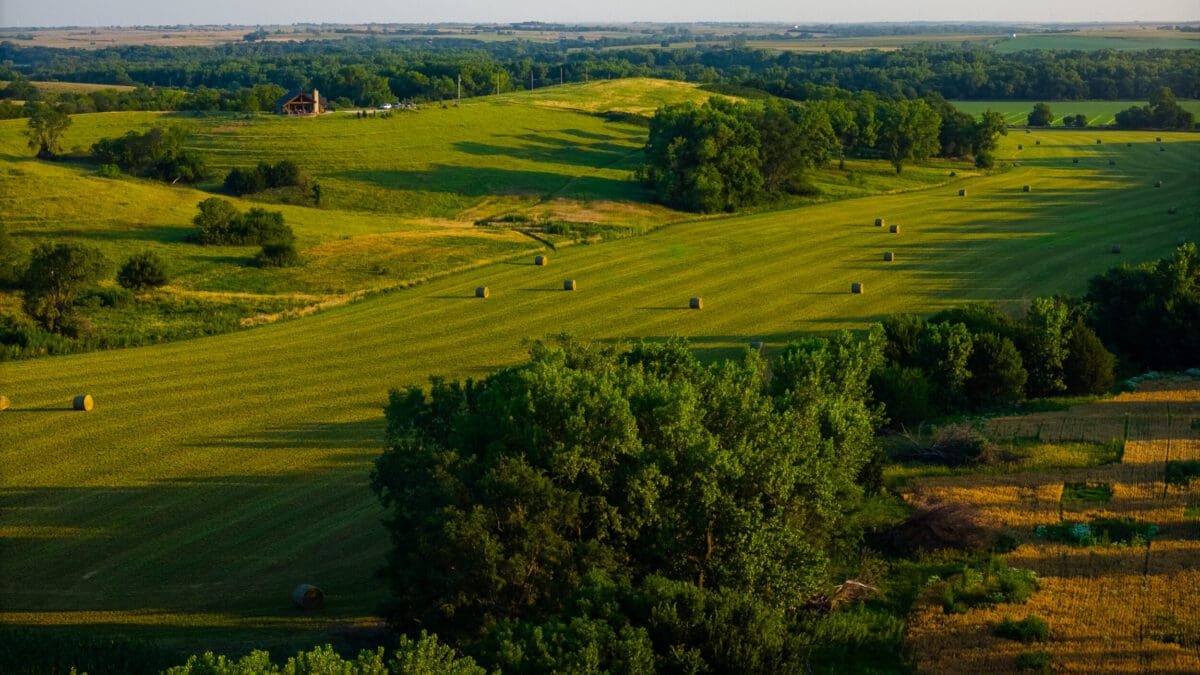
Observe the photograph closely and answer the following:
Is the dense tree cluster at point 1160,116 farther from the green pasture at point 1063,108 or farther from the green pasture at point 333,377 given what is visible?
the green pasture at point 333,377

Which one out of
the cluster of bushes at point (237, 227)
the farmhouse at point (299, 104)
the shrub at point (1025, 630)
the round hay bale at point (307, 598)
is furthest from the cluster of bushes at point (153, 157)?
the shrub at point (1025, 630)

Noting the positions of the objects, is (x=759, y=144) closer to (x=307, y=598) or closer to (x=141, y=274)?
(x=141, y=274)

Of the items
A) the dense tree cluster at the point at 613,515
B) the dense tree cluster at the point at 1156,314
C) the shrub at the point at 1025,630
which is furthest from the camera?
the dense tree cluster at the point at 1156,314

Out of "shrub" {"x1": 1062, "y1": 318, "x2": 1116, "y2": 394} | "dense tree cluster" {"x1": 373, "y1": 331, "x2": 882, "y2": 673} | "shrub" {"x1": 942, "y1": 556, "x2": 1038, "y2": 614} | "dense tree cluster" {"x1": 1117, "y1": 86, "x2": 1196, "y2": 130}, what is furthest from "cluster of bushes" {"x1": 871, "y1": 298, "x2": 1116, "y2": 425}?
"dense tree cluster" {"x1": 1117, "y1": 86, "x2": 1196, "y2": 130}

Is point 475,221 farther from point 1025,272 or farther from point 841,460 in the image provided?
point 841,460

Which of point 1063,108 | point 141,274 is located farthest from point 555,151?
point 1063,108

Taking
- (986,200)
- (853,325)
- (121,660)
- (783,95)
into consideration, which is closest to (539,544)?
(121,660)
